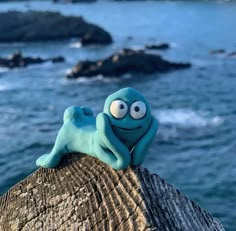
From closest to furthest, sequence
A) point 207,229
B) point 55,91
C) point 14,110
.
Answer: point 207,229 → point 14,110 → point 55,91

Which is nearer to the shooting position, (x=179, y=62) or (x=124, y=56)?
(x=124, y=56)

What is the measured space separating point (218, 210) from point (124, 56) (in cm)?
2299

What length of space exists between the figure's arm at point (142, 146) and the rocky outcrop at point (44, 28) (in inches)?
1999

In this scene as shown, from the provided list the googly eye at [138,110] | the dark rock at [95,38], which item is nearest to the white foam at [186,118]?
the googly eye at [138,110]

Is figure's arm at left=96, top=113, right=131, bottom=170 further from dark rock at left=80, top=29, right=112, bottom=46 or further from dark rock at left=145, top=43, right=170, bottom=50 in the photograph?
dark rock at left=80, top=29, right=112, bottom=46

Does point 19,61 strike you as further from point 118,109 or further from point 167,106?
point 118,109

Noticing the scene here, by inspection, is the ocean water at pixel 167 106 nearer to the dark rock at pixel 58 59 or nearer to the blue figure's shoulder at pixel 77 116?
the dark rock at pixel 58 59

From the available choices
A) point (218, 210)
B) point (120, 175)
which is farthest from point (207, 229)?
point (218, 210)

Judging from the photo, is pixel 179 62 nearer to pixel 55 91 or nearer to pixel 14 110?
pixel 55 91

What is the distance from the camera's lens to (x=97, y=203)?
3695mm

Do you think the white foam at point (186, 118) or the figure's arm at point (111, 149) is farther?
the white foam at point (186, 118)

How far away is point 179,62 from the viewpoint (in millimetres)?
44781

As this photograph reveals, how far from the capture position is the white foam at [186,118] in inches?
1095

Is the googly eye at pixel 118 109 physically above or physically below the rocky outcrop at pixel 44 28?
above
